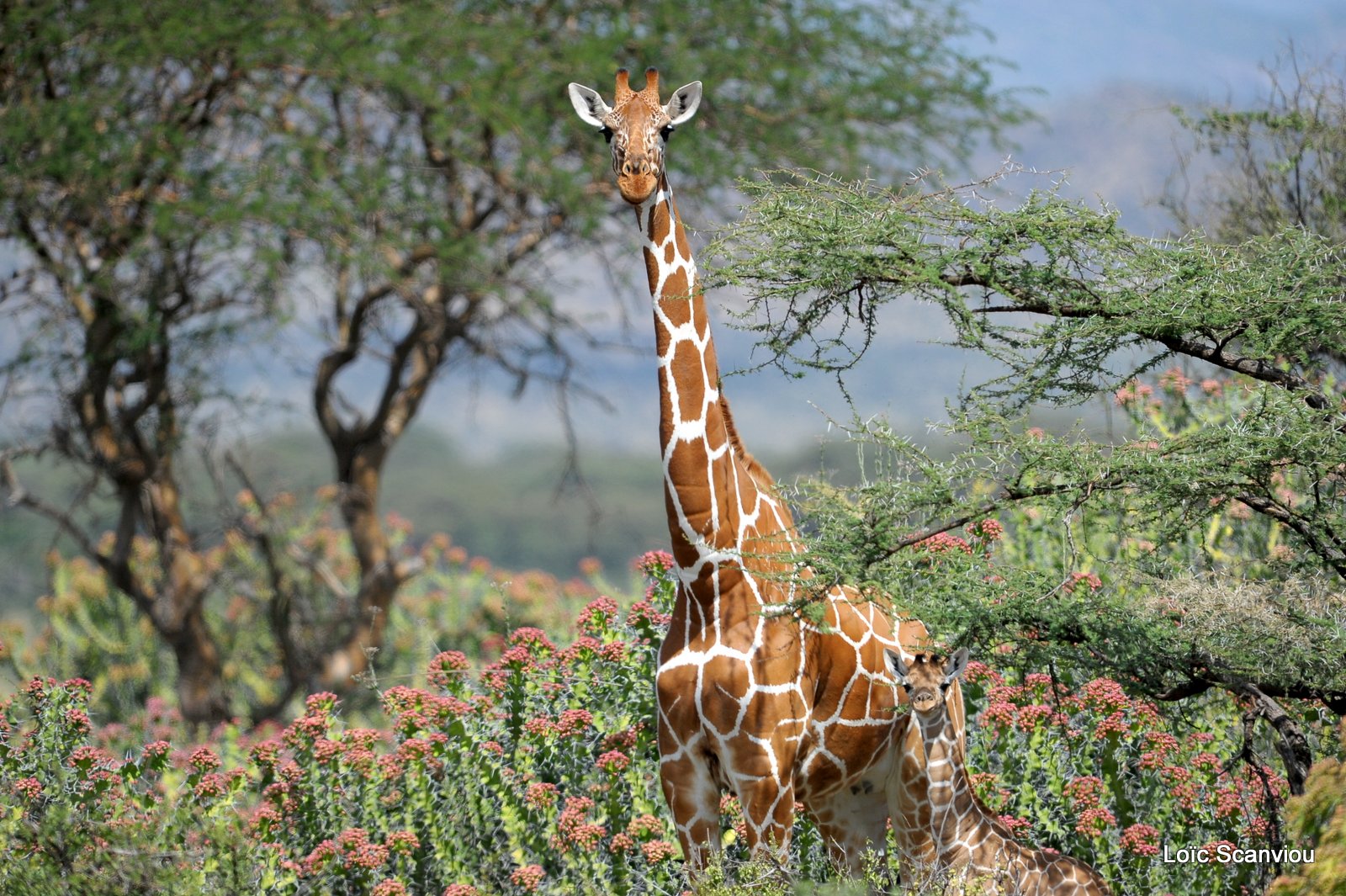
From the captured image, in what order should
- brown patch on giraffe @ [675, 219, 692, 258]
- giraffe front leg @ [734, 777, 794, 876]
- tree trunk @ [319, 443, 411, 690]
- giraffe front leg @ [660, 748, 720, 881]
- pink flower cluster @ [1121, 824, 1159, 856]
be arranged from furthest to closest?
tree trunk @ [319, 443, 411, 690] → pink flower cluster @ [1121, 824, 1159, 856] → brown patch on giraffe @ [675, 219, 692, 258] → giraffe front leg @ [660, 748, 720, 881] → giraffe front leg @ [734, 777, 794, 876]

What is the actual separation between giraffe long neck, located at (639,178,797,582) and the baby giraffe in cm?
75

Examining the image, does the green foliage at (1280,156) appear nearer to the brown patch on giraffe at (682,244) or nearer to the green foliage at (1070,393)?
the green foliage at (1070,393)

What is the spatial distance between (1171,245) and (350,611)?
1069cm

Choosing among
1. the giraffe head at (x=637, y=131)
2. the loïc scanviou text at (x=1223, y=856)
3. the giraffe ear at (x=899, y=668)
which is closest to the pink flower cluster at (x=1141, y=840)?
the loïc scanviou text at (x=1223, y=856)

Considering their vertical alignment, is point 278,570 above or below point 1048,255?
above

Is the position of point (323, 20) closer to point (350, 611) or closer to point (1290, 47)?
point (350, 611)

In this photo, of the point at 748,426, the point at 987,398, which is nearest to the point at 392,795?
the point at 987,398

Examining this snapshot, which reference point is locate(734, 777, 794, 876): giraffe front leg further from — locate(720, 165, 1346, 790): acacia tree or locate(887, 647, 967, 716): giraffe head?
locate(720, 165, 1346, 790): acacia tree

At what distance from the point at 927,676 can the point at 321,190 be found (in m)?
9.26

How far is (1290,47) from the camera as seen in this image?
12.1 metres

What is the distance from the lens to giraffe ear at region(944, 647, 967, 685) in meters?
5.86

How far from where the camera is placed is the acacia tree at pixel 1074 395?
5684 mm

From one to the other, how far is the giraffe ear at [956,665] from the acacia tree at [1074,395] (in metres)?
0.29

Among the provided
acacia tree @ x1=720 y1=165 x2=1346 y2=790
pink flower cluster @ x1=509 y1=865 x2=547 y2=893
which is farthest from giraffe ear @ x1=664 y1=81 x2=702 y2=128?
pink flower cluster @ x1=509 y1=865 x2=547 y2=893
